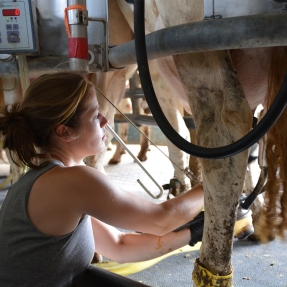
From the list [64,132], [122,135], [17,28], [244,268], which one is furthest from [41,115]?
[122,135]

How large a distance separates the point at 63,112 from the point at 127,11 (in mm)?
938

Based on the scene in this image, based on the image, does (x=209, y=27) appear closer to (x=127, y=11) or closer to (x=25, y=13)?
(x=25, y=13)

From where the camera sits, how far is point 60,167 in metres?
0.91

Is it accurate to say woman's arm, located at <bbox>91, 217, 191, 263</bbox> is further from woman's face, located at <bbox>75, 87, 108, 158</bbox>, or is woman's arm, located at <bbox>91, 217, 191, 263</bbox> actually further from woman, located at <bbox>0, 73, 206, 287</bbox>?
woman's face, located at <bbox>75, 87, 108, 158</bbox>

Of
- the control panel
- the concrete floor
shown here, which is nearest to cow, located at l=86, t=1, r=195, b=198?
the concrete floor

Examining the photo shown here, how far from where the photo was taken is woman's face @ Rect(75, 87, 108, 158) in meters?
0.98

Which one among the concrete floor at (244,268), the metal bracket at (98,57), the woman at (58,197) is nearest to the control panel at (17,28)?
the metal bracket at (98,57)

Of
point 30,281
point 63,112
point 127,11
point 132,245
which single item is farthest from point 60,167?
point 127,11

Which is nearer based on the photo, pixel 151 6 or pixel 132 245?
pixel 132 245

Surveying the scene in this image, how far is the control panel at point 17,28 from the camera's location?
1226mm

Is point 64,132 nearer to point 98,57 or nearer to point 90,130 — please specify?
point 90,130

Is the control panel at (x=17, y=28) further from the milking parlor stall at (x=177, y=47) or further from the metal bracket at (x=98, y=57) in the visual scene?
the metal bracket at (x=98, y=57)

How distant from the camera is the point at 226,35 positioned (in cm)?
70

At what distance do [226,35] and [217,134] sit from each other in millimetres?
341
